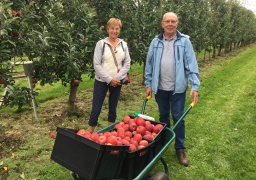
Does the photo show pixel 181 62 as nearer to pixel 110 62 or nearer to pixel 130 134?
pixel 110 62

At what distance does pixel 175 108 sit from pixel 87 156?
1936 millimetres

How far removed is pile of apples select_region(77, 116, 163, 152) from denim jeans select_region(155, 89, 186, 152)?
0.67 metres

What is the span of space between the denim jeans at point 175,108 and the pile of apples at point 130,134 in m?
0.67

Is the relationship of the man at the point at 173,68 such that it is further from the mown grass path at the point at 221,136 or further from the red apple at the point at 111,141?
the red apple at the point at 111,141

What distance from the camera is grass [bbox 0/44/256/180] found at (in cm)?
388

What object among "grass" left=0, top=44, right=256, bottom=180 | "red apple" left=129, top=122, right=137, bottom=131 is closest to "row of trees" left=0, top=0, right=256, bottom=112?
"grass" left=0, top=44, right=256, bottom=180

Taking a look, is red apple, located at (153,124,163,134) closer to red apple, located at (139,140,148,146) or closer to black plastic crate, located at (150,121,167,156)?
black plastic crate, located at (150,121,167,156)

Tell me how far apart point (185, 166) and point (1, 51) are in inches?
128

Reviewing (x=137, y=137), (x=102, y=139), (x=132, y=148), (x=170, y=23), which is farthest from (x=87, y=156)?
(x=170, y=23)

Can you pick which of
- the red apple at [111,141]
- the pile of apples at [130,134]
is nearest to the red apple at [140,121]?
the pile of apples at [130,134]

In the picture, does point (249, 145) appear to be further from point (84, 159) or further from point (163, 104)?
point (84, 159)

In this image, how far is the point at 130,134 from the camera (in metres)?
3.04

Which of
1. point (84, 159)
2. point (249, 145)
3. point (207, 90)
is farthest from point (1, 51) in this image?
point (207, 90)

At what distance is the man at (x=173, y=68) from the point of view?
3613 millimetres
